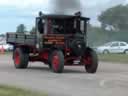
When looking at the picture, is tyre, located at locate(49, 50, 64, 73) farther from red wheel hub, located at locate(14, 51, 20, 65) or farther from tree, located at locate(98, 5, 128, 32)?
tree, located at locate(98, 5, 128, 32)

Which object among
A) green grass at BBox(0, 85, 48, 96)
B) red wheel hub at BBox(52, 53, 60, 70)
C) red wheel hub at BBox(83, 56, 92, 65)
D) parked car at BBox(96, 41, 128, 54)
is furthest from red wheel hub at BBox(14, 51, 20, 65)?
parked car at BBox(96, 41, 128, 54)

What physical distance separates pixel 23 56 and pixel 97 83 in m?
9.05

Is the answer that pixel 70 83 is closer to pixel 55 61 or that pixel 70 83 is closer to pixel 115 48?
pixel 55 61

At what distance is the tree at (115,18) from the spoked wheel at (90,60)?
136 feet

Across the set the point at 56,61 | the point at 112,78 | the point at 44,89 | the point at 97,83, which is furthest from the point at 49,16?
the point at 44,89

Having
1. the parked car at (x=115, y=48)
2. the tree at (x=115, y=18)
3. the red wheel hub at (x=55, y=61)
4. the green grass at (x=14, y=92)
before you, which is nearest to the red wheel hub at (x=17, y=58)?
the red wheel hub at (x=55, y=61)

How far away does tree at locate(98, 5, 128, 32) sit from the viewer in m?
71.1

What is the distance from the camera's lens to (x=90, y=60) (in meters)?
27.1

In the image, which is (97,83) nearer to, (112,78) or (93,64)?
(112,78)

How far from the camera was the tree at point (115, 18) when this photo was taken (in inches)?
2798

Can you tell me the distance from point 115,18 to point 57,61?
2013 inches

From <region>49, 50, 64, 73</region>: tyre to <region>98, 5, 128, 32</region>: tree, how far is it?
4222 centimetres

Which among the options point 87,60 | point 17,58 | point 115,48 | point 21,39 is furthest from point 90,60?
point 115,48

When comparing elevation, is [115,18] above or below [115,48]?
above
